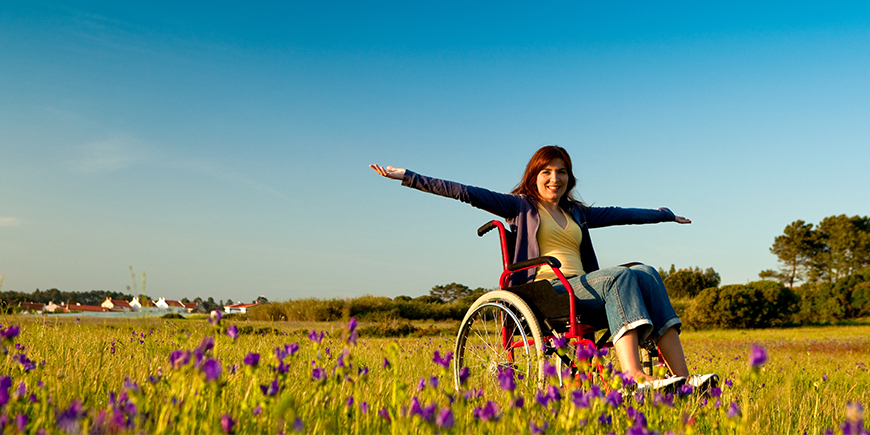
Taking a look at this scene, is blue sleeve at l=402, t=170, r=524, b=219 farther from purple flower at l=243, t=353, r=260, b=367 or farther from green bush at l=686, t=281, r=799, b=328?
green bush at l=686, t=281, r=799, b=328

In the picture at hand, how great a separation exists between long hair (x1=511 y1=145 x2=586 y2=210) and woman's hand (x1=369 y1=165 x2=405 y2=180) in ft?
2.82

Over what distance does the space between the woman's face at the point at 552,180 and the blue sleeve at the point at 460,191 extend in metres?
0.36

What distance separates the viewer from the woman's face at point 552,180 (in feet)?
12.3

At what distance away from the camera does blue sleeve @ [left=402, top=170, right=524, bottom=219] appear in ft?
11.5

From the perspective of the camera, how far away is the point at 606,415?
1.50 metres

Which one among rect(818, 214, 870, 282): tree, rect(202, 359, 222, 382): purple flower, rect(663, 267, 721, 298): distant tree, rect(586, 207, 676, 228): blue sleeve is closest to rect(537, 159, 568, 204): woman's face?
rect(586, 207, 676, 228): blue sleeve

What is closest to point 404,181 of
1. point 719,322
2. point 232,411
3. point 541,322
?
point 541,322

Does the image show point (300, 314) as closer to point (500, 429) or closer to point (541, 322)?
point (541, 322)

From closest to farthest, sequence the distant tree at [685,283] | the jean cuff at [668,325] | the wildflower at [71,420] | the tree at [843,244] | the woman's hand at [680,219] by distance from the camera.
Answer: the wildflower at [71,420]
the jean cuff at [668,325]
the woman's hand at [680,219]
the distant tree at [685,283]
the tree at [843,244]

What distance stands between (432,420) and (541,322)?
179 cm

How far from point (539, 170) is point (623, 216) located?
0.86 m

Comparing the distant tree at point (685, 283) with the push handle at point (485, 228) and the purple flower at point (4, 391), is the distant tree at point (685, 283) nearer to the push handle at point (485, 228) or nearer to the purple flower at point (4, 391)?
the push handle at point (485, 228)

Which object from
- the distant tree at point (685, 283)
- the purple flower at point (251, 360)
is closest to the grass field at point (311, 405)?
the purple flower at point (251, 360)

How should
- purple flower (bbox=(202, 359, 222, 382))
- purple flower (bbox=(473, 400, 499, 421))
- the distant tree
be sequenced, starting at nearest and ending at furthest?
purple flower (bbox=(202, 359, 222, 382)) → purple flower (bbox=(473, 400, 499, 421)) → the distant tree
